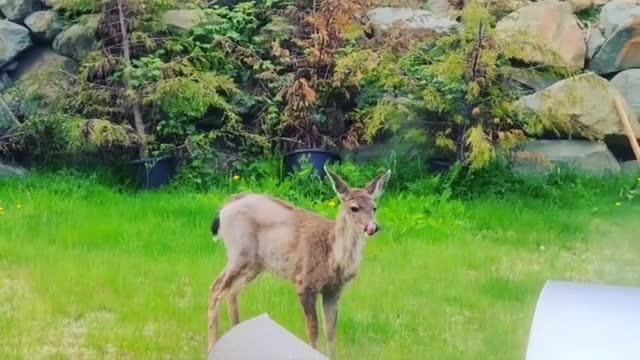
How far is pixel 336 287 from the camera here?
1.81 meters

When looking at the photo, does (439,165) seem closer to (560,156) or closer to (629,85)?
(560,156)

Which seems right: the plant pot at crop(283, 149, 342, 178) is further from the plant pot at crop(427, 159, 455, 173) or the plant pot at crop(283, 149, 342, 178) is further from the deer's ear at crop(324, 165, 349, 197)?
the plant pot at crop(427, 159, 455, 173)

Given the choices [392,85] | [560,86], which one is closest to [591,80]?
[560,86]

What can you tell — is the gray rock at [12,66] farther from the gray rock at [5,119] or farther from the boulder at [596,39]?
the boulder at [596,39]

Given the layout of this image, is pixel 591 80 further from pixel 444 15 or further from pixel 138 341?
pixel 138 341

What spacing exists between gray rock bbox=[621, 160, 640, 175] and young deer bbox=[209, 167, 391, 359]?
0.52 metres

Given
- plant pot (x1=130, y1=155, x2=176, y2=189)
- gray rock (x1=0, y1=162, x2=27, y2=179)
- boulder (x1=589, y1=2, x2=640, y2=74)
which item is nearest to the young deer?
plant pot (x1=130, y1=155, x2=176, y2=189)

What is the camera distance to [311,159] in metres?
1.97

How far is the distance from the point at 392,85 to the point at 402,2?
0.19 metres

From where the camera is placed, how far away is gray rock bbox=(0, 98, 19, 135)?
200 centimetres

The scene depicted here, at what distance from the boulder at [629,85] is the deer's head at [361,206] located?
629 millimetres

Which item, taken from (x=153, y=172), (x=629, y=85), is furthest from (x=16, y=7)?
(x=629, y=85)

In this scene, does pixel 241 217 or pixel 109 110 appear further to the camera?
pixel 109 110

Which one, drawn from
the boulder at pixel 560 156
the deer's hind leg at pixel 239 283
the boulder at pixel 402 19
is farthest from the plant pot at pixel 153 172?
the boulder at pixel 560 156
